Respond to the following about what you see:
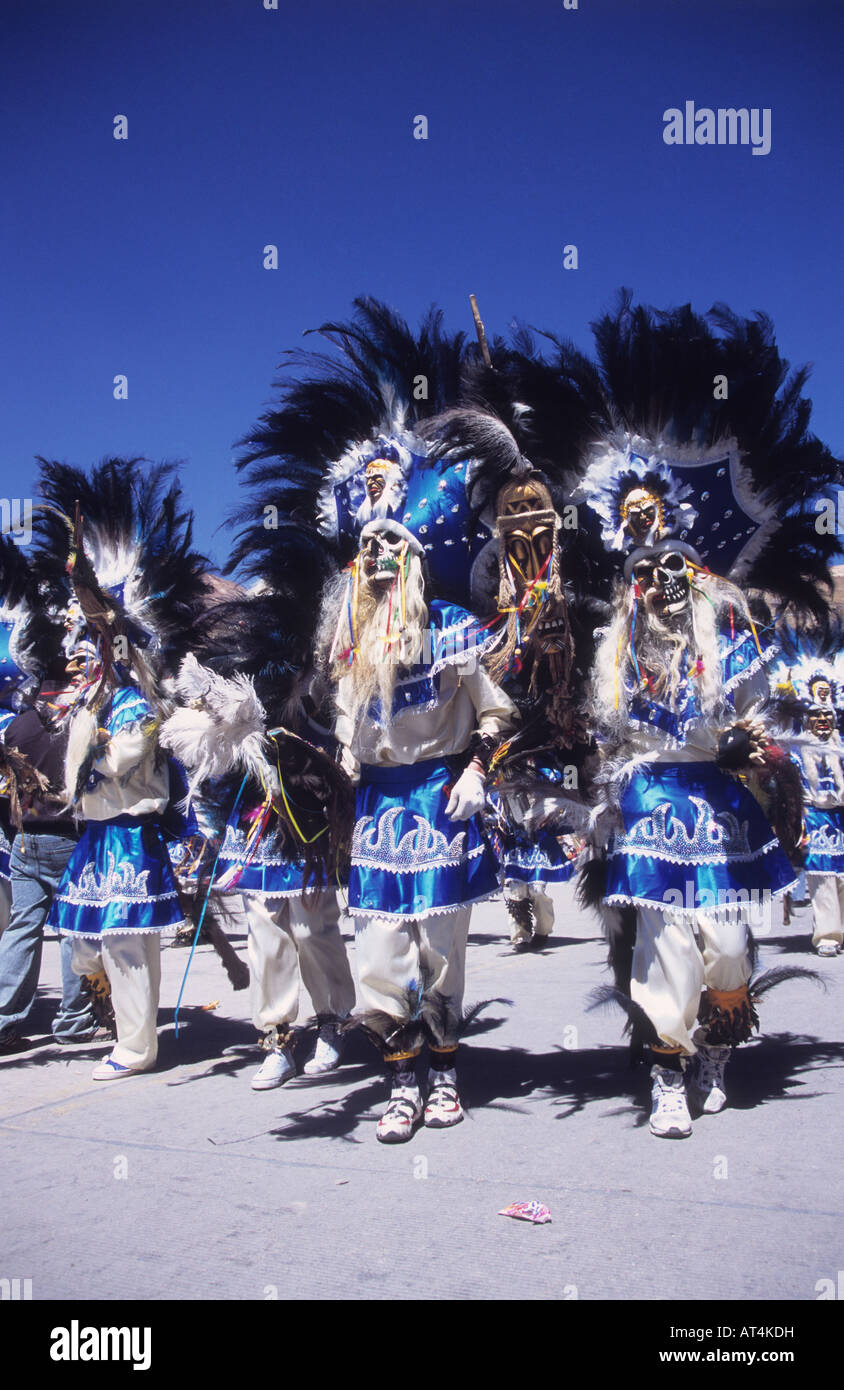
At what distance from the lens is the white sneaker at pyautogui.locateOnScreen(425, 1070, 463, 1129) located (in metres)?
3.77

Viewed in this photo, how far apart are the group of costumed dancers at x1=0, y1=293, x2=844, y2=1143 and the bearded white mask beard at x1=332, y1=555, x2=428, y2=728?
0.01 metres

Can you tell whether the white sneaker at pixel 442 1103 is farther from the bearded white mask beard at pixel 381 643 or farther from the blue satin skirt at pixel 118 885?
the blue satin skirt at pixel 118 885

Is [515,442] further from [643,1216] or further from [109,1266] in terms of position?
[109,1266]

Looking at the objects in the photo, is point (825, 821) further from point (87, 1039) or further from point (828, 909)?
point (87, 1039)

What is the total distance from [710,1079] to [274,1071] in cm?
175

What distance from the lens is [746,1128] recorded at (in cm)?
357

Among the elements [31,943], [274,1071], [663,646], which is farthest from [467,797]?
[31,943]

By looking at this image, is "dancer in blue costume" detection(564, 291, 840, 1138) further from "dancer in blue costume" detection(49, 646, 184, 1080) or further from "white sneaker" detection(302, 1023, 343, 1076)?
"dancer in blue costume" detection(49, 646, 184, 1080)

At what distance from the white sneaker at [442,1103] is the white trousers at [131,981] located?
4.68 feet

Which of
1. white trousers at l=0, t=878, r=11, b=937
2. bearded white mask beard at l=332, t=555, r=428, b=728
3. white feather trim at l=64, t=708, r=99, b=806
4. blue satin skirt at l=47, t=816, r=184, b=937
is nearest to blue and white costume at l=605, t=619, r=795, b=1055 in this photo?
bearded white mask beard at l=332, t=555, r=428, b=728

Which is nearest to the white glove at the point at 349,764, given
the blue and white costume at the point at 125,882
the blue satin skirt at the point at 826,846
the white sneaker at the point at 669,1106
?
the blue and white costume at the point at 125,882

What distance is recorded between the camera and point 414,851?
150 inches
